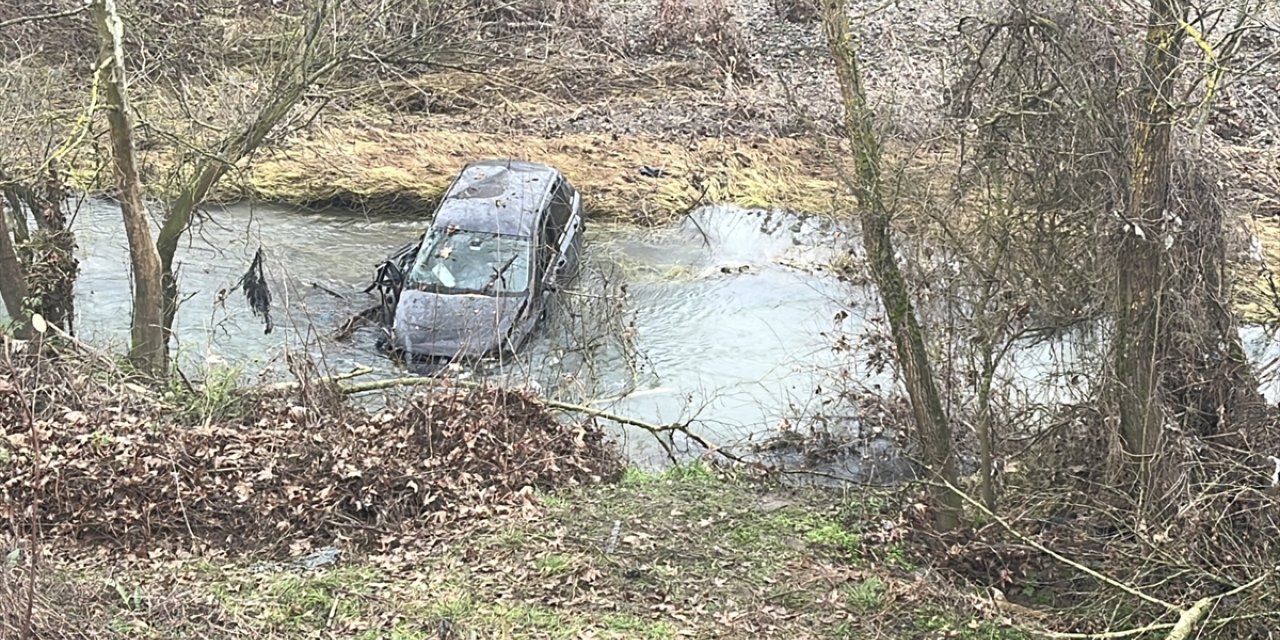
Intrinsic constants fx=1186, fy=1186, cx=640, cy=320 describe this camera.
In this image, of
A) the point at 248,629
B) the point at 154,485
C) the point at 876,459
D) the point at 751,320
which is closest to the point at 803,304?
the point at 751,320

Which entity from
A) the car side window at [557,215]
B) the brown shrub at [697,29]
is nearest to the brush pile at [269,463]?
the car side window at [557,215]

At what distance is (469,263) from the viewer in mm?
13922

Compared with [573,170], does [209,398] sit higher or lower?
lower

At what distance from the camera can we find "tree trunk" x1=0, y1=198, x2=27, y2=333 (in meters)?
11.2

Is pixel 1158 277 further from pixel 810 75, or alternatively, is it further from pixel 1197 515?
pixel 810 75

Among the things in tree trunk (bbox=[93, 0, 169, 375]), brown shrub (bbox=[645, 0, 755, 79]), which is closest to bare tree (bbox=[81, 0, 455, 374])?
tree trunk (bbox=[93, 0, 169, 375])

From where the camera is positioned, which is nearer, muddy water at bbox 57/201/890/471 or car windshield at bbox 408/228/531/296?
muddy water at bbox 57/201/890/471

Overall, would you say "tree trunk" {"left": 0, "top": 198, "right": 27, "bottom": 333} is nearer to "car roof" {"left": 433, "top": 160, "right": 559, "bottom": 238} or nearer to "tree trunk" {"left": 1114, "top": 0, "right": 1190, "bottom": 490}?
"car roof" {"left": 433, "top": 160, "right": 559, "bottom": 238}

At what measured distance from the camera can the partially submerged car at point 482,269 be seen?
13.3 metres

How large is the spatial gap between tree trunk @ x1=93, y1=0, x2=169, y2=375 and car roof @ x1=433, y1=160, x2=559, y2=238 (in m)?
3.72

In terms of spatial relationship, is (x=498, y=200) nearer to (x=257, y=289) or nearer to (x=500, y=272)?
(x=500, y=272)

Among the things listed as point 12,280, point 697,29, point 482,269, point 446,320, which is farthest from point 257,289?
point 697,29

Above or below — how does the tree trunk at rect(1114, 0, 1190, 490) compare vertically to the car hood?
above

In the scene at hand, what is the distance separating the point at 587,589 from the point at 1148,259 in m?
4.27
